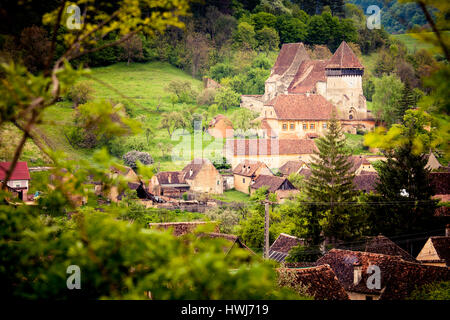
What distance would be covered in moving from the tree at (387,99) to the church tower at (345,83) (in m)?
1.93

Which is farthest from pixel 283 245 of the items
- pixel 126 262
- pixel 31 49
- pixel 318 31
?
pixel 318 31

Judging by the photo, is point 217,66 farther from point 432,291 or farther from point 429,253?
point 432,291

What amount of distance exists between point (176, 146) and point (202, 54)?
27.8 m

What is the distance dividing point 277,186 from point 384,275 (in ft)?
78.3

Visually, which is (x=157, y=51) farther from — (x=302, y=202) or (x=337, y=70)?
(x=302, y=202)

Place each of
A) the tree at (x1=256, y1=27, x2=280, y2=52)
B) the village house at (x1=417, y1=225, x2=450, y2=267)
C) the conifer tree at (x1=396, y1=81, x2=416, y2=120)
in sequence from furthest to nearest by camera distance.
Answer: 1. the tree at (x1=256, y1=27, x2=280, y2=52)
2. the conifer tree at (x1=396, y1=81, x2=416, y2=120)
3. the village house at (x1=417, y1=225, x2=450, y2=267)

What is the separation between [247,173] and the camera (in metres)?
42.8

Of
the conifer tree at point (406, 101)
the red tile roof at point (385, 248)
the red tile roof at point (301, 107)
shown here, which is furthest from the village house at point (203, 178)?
the red tile roof at point (385, 248)

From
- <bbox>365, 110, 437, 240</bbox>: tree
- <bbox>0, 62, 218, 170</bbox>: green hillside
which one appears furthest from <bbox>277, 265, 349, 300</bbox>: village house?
<bbox>0, 62, 218, 170</bbox>: green hillside

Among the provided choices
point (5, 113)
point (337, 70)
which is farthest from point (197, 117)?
point (5, 113)

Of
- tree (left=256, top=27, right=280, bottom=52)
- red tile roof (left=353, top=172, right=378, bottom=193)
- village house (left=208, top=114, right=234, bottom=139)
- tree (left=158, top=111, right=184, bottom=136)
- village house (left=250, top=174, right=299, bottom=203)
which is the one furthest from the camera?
tree (left=256, top=27, right=280, bottom=52)

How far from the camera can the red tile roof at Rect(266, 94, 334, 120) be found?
180 ft

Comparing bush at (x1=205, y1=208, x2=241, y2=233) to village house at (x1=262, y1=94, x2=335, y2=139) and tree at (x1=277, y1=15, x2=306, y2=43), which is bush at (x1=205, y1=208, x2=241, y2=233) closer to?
village house at (x1=262, y1=94, x2=335, y2=139)

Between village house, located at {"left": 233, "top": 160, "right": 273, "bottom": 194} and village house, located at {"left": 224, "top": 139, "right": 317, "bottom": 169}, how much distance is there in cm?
219
